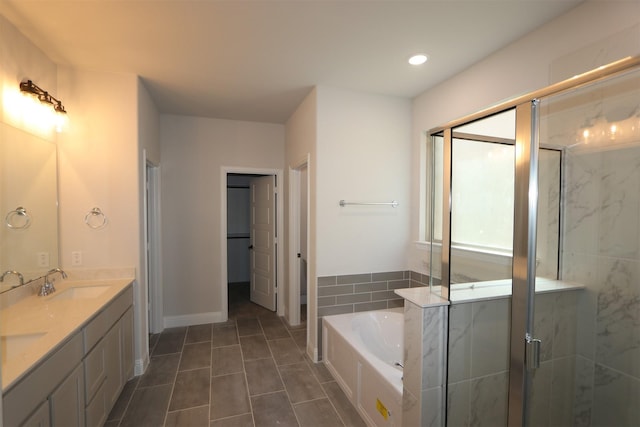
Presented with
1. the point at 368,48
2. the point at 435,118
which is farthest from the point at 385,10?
the point at 435,118

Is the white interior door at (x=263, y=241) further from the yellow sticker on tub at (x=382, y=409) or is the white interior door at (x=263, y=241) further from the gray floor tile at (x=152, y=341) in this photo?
the yellow sticker on tub at (x=382, y=409)

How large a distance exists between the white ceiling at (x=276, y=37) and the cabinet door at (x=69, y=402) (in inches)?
82.3

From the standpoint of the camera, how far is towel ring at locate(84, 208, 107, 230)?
2559 mm

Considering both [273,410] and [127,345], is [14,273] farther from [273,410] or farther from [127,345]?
[273,410]

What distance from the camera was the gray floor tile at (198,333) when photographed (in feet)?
11.2

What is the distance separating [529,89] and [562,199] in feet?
2.91

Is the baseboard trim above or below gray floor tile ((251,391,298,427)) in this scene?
above

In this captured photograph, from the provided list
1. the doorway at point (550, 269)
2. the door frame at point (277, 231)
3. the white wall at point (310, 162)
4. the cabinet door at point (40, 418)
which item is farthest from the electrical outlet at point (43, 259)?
the doorway at point (550, 269)

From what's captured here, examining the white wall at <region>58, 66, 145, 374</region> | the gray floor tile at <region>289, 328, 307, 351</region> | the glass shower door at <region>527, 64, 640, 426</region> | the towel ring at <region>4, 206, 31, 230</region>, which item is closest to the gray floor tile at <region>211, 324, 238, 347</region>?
the gray floor tile at <region>289, 328, 307, 351</region>

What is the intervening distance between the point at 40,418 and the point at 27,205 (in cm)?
148

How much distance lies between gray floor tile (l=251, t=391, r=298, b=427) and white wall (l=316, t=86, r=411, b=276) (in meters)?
1.10

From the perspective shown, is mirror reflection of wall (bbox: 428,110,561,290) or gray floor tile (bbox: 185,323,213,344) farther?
gray floor tile (bbox: 185,323,213,344)

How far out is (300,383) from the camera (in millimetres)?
2600

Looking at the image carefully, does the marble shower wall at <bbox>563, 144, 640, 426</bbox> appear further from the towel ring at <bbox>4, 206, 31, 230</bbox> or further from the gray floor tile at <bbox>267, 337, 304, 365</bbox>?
the towel ring at <bbox>4, 206, 31, 230</bbox>
